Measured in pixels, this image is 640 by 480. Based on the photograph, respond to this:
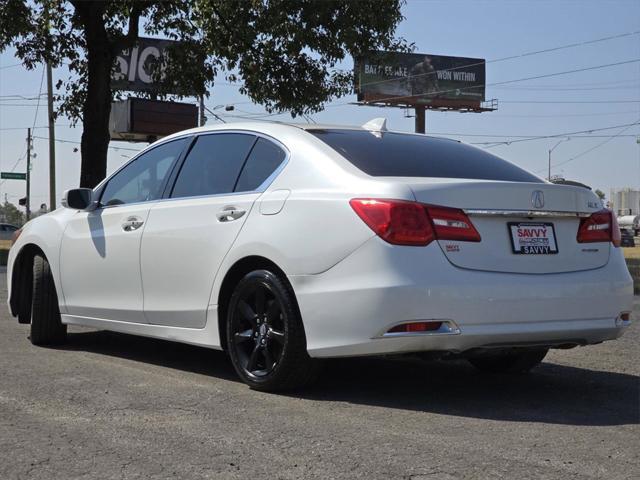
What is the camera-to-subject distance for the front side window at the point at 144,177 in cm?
629

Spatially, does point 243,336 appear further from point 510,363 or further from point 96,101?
point 96,101

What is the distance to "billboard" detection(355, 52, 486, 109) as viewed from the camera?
79.8m

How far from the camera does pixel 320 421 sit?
4453 mm

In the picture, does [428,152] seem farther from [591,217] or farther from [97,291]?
[97,291]

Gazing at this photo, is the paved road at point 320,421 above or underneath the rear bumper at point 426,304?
underneath

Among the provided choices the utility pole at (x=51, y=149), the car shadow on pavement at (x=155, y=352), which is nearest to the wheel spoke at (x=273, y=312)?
the car shadow on pavement at (x=155, y=352)

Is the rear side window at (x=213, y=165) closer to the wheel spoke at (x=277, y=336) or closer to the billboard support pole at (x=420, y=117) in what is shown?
the wheel spoke at (x=277, y=336)

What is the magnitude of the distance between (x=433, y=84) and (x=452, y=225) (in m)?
80.9

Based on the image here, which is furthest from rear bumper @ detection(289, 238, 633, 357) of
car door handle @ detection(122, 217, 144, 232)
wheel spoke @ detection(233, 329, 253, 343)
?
car door handle @ detection(122, 217, 144, 232)

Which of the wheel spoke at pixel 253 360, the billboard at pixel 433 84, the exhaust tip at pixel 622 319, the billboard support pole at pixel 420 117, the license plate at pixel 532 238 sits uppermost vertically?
the billboard at pixel 433 84

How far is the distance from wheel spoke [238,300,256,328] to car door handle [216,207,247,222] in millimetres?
497

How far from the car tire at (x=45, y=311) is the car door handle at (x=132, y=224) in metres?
1.12

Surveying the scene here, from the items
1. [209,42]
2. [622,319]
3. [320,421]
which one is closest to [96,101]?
[209,42]

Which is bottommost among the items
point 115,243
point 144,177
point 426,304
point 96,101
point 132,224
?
point 426,304
